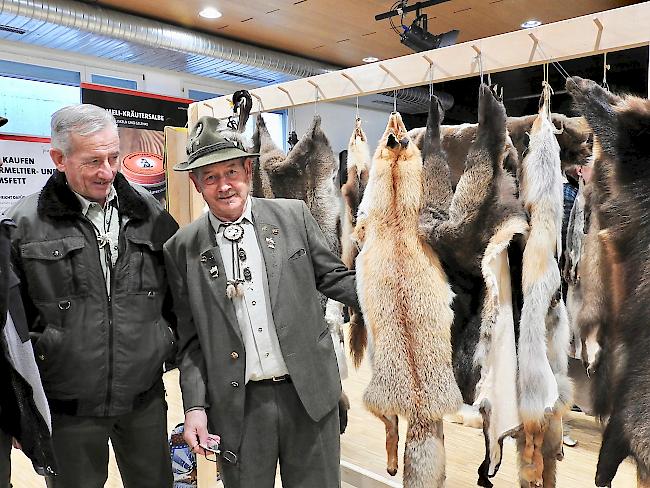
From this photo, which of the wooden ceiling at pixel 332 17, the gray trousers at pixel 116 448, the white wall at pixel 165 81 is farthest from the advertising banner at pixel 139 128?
the gray trousers at pixel 116 448

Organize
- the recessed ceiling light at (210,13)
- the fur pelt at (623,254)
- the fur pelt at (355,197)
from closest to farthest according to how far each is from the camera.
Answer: the fur pelt at (623,254), the fur pelt at (355,197), the recessed ceiling light at (210,13)

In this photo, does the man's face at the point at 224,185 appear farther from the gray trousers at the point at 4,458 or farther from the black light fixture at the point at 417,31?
the black light fixture at the point at 417,31

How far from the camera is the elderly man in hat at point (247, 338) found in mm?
1609

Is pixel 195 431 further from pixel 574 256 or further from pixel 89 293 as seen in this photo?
pixel 574 256

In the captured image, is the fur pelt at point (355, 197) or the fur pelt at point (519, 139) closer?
the fur pelt at point (519, 139)

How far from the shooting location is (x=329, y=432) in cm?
170

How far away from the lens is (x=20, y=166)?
16.4ft

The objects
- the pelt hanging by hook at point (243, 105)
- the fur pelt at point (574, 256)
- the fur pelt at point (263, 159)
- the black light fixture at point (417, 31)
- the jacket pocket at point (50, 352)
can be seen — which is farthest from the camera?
the black light fixture at point (417, 31)

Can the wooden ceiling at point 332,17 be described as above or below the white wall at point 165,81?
above

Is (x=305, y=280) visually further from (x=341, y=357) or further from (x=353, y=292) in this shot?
(x=341, y=357)

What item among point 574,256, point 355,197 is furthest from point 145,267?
point 574,256

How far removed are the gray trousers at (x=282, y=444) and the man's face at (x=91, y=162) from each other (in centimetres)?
77

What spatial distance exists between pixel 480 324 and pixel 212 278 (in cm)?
83

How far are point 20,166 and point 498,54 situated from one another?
15.5ft
